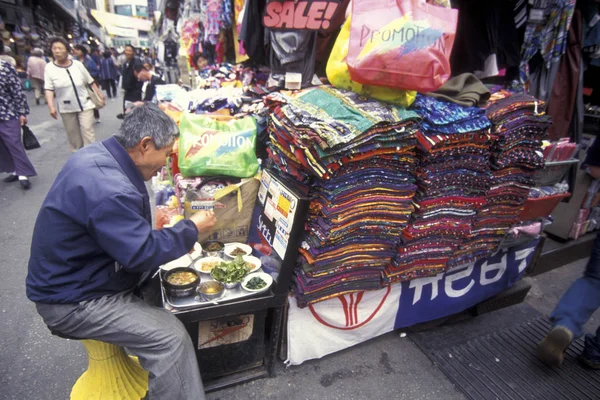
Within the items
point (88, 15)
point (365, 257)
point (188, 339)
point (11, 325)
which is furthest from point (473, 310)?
point (88, 15)

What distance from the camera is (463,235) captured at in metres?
2.53

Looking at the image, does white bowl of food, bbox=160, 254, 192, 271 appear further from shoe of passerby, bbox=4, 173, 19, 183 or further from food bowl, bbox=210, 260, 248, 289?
shoe of passerby, bbox=4, 173, 19, 183

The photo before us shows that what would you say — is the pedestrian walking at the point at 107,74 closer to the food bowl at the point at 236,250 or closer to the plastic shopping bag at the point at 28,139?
the plastic shopping bag at the point at 28,139

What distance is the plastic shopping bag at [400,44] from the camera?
1.79 meters

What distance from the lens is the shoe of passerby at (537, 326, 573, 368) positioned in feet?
8.07

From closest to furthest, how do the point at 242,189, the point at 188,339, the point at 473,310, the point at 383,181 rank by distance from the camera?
1. the point at 188,339
2. the point at 383,181
3. the point at 242,189
4. the point at 473,310

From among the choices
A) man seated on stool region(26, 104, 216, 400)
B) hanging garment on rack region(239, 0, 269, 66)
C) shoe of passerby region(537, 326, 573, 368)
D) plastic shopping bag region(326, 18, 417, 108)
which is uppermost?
hanging garment on rack region(239, 0, 269, 66)

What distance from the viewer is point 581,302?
100 inches

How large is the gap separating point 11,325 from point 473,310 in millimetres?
3911

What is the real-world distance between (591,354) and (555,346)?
48 centimetres

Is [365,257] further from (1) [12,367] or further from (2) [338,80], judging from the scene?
(1) [12,367]

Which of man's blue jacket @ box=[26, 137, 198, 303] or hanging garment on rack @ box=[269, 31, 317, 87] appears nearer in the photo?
man's blue jacket @ box=[26, 137, 198, 303]

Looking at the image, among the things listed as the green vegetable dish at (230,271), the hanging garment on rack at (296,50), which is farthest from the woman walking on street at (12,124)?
the green vegetable dish at (230,271)

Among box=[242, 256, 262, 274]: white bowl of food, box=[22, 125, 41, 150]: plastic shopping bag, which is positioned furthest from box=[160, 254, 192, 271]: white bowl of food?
box=[22, 125, 41, 150]: plastic shopping bag
